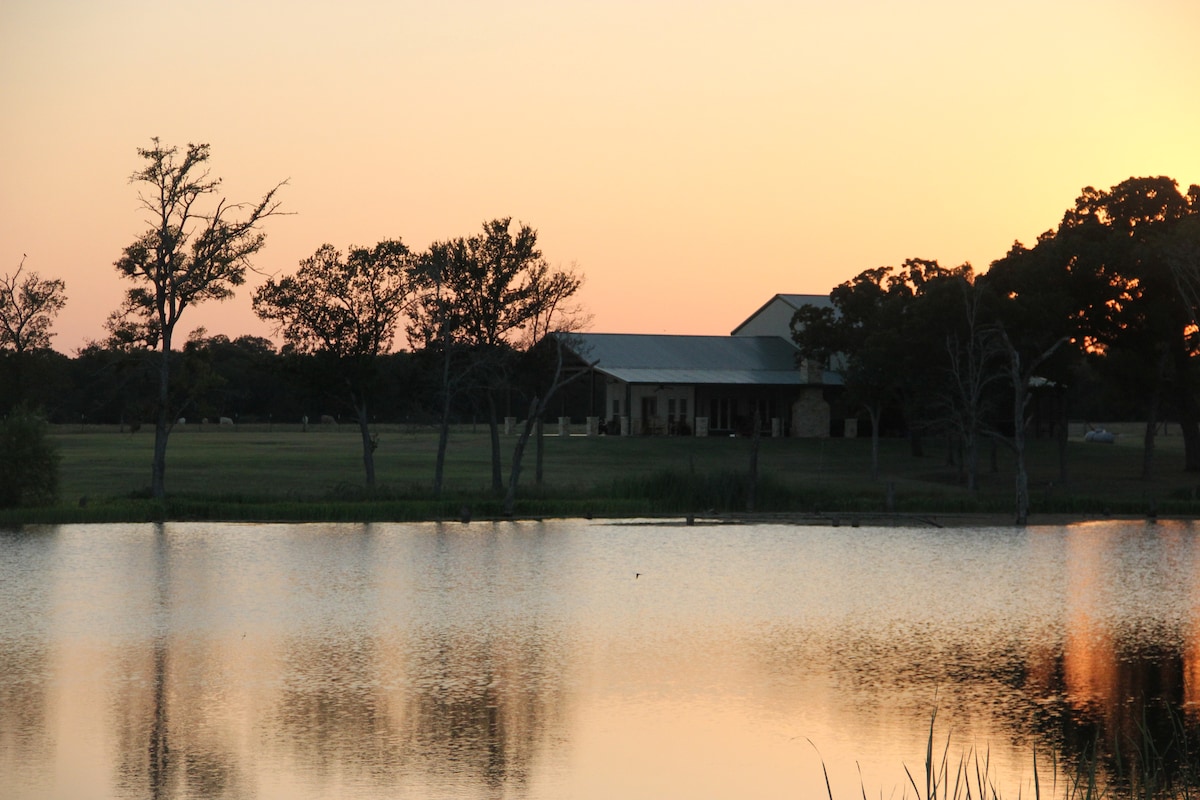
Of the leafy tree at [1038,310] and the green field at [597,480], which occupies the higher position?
the leafy tree at [1038,310]

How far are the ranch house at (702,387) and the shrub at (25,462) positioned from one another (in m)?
37.9

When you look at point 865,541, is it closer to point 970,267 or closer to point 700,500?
point 700,500

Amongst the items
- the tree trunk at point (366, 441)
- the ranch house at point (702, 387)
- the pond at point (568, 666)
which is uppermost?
the ranch house at point (702, 387)

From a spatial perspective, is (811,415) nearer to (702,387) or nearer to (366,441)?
(702,387)

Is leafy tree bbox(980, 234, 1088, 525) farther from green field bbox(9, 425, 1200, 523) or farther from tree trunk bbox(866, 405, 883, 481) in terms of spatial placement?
tree trunk bbox(866, 405, 883, 481)

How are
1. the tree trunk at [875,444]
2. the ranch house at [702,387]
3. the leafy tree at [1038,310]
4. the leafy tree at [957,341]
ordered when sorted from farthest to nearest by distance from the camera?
the ranch house at [702,387]
the tree trunk at [875,444]
the leafy tree at [1038,310]
the leafy tree at [957,341]

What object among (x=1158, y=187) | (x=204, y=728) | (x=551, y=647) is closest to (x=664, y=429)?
(x=1158, y=187)

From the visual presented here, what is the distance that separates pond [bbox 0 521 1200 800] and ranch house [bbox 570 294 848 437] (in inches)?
1705

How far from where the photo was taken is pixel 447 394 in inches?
2096

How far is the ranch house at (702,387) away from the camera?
82.6 metres

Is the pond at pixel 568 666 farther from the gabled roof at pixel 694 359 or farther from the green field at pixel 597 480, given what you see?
the gabled roof at pixel 694 359

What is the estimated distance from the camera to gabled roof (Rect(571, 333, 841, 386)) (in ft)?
274

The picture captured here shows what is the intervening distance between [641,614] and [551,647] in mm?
4357

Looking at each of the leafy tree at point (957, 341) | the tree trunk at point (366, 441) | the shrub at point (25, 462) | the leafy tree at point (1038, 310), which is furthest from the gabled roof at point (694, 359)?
the shrub at point (25, 462)
